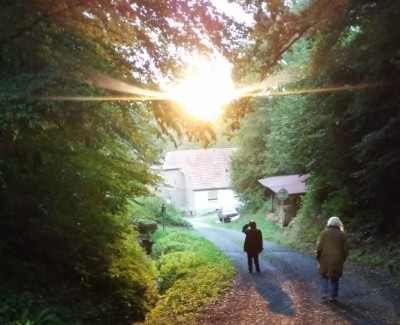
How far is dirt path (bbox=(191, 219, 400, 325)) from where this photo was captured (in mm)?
7695

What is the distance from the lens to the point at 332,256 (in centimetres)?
869

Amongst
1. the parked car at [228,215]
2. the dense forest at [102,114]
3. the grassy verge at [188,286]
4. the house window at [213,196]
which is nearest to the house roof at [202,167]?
the house window at [213,196]

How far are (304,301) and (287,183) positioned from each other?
22.5 metres

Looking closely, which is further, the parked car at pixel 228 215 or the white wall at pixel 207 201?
the white wall at pixel 207 201

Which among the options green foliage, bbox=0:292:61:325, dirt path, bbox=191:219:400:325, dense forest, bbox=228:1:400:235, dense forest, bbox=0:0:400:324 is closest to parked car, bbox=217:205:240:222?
dense forest, bbox=228:1:400:235

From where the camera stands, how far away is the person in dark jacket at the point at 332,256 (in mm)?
8664

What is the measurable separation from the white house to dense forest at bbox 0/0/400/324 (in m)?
47.4

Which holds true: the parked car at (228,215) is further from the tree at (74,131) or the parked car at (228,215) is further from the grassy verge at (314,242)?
the tree at (74,131)

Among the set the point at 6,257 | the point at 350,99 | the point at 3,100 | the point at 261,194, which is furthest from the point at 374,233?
the point at 261,194

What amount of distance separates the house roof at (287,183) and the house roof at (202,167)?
2638 centimetres

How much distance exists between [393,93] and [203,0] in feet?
25.4

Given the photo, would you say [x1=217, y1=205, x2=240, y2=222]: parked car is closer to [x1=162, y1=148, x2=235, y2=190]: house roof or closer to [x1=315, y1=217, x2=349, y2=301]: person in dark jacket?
[x1=162, y1=148, x2=235, y2=190]: house roof

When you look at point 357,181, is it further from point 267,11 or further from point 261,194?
point 261,194

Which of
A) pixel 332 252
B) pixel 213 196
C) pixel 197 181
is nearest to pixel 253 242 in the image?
pixel 332 252
